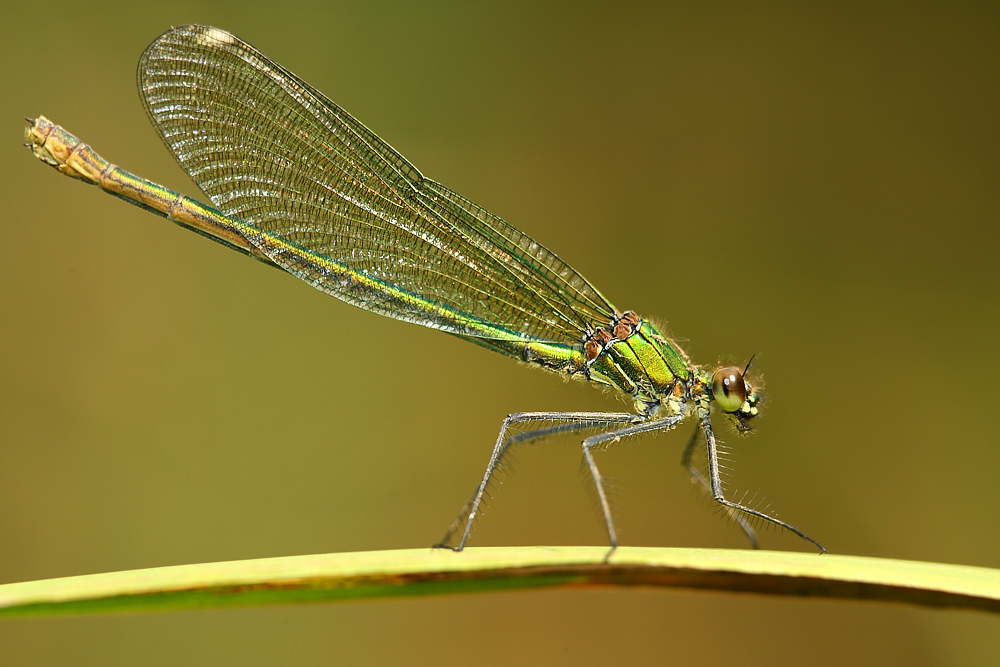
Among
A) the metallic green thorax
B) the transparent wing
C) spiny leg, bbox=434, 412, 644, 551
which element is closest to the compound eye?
the metallic green thorax

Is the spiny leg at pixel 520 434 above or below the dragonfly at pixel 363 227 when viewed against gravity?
below

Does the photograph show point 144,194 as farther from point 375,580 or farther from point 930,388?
point 930,388

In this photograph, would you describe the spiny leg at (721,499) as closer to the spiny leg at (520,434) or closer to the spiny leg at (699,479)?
the spiny leg at (699,479)

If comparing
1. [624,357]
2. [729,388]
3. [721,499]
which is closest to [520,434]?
[624,357]

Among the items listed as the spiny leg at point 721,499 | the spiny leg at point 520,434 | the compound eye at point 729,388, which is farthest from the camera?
the compound eye at point 729,388

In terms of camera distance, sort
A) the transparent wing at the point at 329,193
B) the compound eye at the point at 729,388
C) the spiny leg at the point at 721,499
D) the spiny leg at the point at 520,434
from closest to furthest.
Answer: the spiny leg at the point at 520,434, the spiny leg at the point at 721,499, the transparent wing at the point at 329,193, the compound eye at the point at 729,388

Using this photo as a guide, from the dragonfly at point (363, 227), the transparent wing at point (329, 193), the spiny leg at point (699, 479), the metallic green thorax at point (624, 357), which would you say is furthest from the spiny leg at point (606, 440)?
the transparent wing at point (329, 193)

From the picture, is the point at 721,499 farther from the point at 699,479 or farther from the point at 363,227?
the point at 363,227

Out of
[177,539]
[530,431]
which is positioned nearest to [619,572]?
[530,431]
